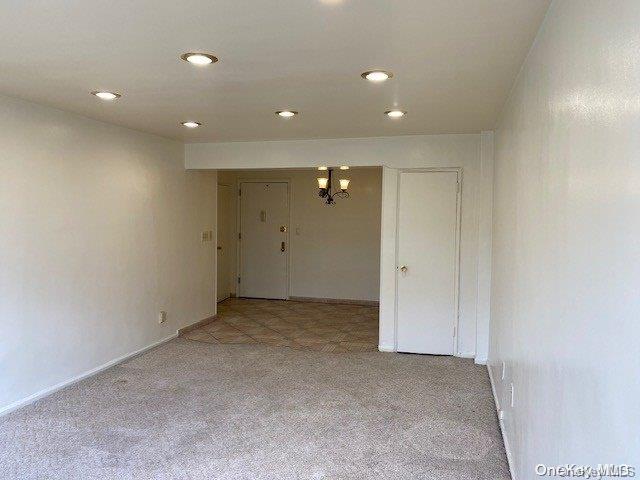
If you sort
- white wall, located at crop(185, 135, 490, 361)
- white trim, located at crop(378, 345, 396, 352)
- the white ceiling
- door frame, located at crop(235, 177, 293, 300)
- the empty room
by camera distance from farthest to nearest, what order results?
door frame, located at crop(235, 177, 293, 300) → white trim, located at crop(378, 345, 396, 352) → white wall, located at crop(185, 135, 490, 361) → the white ceiling → the empty room

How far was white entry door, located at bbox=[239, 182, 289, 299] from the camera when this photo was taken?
8.39 m

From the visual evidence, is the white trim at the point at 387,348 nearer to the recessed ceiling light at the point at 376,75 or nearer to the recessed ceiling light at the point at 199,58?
the recessed ceiling light at the point at 376,75

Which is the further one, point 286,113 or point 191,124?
point 191,124

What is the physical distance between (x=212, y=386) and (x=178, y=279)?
1972 millimetres

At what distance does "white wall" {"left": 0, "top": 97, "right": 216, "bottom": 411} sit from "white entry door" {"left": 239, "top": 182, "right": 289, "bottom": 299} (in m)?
2.50

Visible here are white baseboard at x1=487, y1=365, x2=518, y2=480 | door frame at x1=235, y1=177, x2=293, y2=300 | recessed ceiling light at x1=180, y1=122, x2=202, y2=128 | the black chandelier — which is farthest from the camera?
door frame at x1=235, y1=177, x2=293, y2=300

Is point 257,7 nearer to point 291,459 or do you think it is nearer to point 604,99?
point 604,99

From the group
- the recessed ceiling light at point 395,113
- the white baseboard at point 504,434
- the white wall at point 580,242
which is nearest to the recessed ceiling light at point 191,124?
the recessed ceiling light at point 395,113

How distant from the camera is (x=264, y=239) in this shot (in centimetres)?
847

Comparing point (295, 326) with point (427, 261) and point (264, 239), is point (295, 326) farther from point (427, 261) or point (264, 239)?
point (264, 239)

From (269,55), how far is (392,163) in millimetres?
2769

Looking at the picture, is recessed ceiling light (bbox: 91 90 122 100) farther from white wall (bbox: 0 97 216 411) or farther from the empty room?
white wall (bbox: 0 97 216 411)

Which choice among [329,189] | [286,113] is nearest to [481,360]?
[286,113]

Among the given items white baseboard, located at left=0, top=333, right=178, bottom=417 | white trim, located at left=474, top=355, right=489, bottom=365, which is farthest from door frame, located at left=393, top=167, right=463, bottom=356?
white baseboard, located at left=0, top=333, right=178, bottom=417
